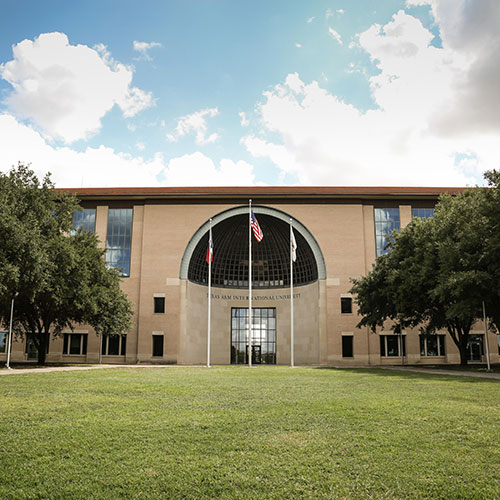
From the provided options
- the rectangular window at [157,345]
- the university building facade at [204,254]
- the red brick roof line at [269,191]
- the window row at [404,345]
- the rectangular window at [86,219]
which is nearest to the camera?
the rectangular window at [157,345]

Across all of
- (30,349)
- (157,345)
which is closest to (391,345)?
(157,345)

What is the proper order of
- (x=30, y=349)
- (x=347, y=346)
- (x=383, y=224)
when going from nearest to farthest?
(x=347, y=346), (x=30, y=349), (x=383, y=224)

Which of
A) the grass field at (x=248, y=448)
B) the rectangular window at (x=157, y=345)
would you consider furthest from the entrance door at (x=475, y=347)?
the grass field at (x=248, y=448)

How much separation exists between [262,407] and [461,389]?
27.3ft

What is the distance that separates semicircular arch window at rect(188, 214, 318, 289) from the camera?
47625 mm

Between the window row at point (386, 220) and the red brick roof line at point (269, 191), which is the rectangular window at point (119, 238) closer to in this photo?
the red brick roof line at point (269, 191)

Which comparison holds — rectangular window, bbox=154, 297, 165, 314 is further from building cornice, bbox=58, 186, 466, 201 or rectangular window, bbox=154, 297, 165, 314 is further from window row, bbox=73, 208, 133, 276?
building cornice, bbox=58, 186, 466, 201

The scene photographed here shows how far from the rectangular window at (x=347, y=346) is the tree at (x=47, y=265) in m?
19.7

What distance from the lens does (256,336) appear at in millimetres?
51812

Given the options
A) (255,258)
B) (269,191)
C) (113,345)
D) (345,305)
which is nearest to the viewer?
(345,305)

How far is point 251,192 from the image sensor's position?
46000 millimetres

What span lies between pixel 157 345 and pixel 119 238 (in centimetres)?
1123

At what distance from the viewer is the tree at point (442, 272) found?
26375 millimetres

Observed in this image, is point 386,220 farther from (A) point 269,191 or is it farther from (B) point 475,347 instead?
(B) point 475,347
